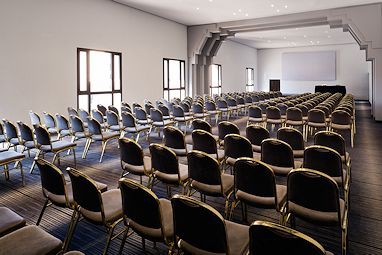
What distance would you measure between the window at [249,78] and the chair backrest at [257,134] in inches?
829

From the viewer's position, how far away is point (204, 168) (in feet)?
11.1

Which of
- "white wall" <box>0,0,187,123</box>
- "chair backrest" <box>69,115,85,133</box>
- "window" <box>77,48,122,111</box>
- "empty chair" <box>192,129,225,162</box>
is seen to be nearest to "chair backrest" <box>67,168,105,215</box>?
"empty chair" <box>192,129,225,162</box>

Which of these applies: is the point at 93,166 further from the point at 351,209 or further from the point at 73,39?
the point at 73,39

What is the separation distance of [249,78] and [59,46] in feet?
64.7

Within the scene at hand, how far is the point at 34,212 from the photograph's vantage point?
3973 millimetres

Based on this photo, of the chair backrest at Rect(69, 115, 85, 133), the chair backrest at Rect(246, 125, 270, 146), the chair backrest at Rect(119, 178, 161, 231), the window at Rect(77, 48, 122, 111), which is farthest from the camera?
the window at Rect(77, 48, 122, 111)

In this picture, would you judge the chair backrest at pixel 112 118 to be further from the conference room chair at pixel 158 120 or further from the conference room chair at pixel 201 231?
the conference room chair at pixel 201 231

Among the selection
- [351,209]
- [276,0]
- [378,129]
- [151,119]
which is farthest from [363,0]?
[351,209]

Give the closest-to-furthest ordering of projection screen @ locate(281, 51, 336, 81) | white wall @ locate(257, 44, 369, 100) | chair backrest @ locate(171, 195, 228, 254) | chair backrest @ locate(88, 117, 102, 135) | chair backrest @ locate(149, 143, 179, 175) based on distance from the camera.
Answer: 1. chair backrest @ locate(171, 195, 228, 254)
2. chair backrest @ locate(149, 143, 179, 175)
3. chair backrest @ locate(88, 117, 102, 135)
4. white wall @ locate(257, 44, 369, 100)
5. projection screen @ locate(281, 51, 336, 81)

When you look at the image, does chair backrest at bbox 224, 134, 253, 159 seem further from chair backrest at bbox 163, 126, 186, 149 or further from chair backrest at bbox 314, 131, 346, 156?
chair backrest at bbox 314, 131, 346, 156

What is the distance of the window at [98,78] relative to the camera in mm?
10297

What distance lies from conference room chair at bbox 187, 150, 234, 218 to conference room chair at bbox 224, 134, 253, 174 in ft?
2.44

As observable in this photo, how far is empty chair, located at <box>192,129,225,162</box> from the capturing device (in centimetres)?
470

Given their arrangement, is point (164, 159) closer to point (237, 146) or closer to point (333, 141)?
point (237, 146)
